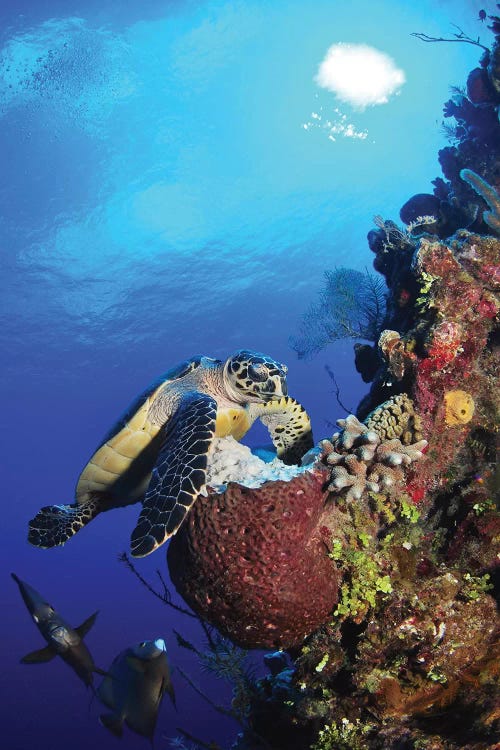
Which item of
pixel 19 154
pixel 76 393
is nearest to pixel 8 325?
pixel 19 154

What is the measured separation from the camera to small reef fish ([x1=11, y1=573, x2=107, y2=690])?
3.07m

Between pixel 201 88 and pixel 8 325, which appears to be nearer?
pixel 201 88

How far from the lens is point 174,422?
4309mm

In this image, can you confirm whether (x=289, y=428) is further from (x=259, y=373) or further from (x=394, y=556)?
(x=394, y=556)

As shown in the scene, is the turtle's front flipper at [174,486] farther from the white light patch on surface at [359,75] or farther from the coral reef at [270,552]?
the white light patch on surface at [359,75]

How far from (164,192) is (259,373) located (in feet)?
91.7

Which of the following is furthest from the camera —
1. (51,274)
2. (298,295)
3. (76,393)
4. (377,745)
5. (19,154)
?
(76,393)

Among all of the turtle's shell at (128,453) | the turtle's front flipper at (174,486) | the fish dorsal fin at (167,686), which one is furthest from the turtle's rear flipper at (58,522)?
the turtle's front flipper at (174,486)

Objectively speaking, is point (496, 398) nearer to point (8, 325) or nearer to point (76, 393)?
point (8, 325)

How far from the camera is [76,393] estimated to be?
45.0 meters

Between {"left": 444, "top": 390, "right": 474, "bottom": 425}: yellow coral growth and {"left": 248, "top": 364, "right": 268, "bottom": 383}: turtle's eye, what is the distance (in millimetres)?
2011

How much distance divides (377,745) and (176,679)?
17587 mm

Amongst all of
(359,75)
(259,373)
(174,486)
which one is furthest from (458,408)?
(359,75)

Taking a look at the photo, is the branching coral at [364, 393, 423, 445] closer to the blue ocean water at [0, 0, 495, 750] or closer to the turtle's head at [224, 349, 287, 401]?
the turtle's head at [224, 349, 287, 401]
